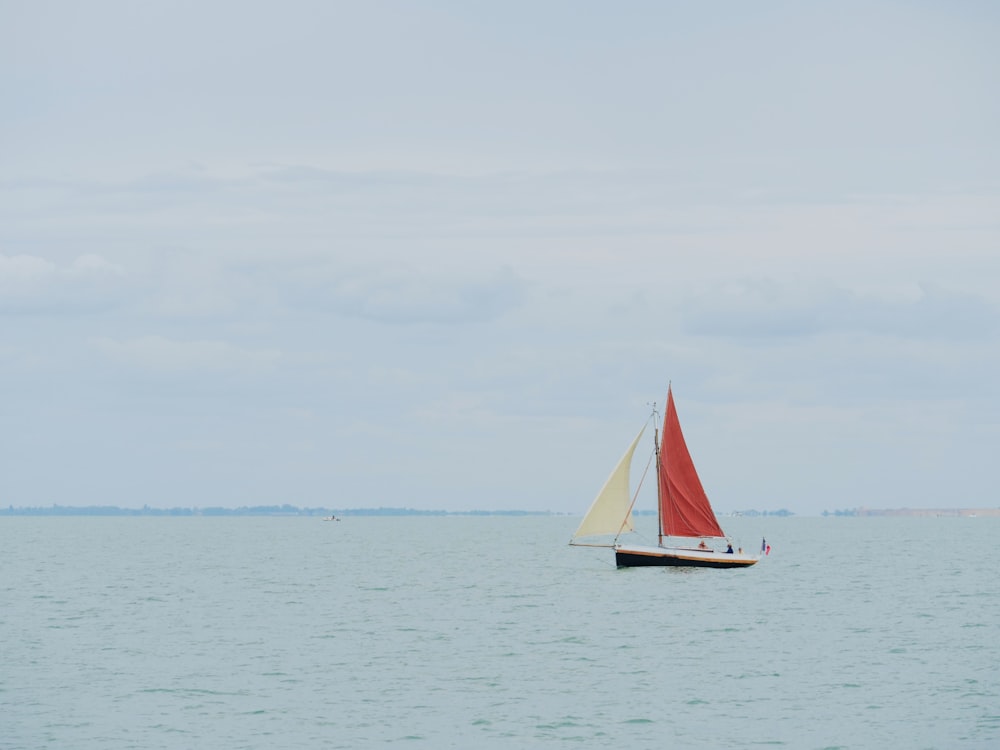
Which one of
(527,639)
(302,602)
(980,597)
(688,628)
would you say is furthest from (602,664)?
(980,597)

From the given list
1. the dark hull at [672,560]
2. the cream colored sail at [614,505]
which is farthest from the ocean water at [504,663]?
the cream colored sail at [614,505]

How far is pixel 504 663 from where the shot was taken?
1980 inches

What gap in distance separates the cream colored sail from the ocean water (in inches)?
149

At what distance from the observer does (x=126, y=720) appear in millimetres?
39125

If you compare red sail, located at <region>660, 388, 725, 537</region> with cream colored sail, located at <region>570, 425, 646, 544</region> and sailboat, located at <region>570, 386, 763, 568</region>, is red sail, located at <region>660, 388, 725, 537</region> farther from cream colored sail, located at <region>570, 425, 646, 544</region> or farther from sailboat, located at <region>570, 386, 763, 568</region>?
cream colored sail, located at <region>570, 425, 646, 544</region>

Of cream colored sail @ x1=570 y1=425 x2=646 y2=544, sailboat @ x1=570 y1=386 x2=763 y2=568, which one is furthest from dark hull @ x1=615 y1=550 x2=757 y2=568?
cream colored sail @ x1=570 y1=425 x2=646 y2=544

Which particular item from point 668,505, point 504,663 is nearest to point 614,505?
point 668,505

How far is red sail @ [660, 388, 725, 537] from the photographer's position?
9081cm

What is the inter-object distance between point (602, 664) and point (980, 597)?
40.7m

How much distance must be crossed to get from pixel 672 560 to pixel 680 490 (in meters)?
4.93

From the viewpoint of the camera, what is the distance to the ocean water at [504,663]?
37.7 meters

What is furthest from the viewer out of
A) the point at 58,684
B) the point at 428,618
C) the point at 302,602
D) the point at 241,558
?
the point at 241,558

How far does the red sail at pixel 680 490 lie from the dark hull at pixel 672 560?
181 centimetres

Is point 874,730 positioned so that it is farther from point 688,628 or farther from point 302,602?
point 302,602
